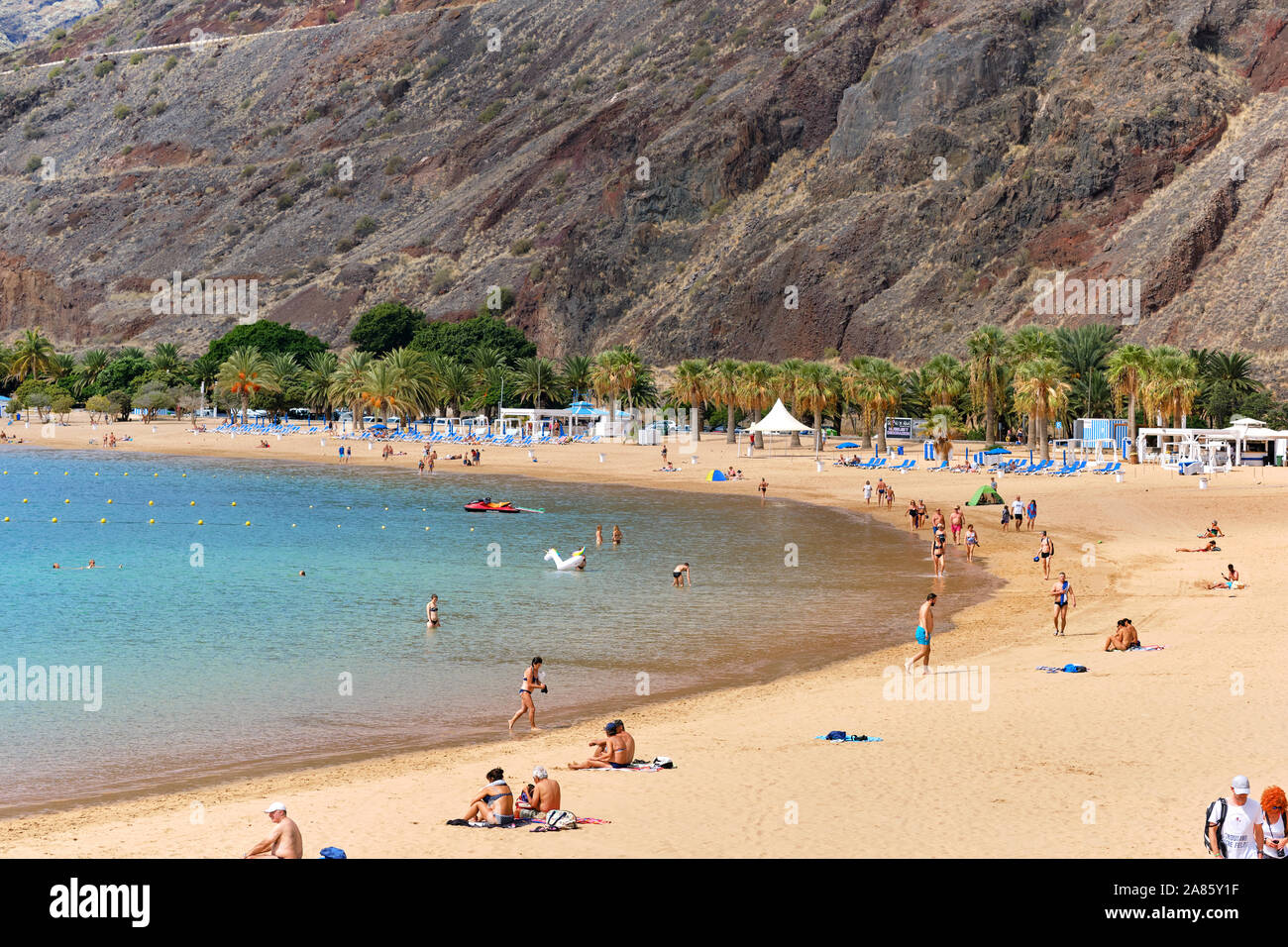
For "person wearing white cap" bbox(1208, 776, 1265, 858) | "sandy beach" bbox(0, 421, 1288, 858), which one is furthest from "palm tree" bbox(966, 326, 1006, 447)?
"person wearing white cap" bbox(1208, 776, 1265, 858)

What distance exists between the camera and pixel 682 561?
35250mm

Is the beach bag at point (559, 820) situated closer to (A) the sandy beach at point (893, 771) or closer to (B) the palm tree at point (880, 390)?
(A) the sandy beach at point (893, 771)

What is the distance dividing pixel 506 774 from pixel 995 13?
123502 millimetres

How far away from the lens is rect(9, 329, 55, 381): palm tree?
120838 millimetres

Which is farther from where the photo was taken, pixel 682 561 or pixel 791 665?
pixel 682 561

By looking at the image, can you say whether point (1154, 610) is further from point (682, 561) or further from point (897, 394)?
point (897, 394)

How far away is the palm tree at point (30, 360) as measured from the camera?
120838 mm

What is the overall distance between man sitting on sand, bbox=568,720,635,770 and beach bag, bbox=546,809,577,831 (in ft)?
7.41

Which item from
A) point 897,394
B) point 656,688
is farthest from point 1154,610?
point 897,394

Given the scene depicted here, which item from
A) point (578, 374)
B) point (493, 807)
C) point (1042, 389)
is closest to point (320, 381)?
point (578, 374)

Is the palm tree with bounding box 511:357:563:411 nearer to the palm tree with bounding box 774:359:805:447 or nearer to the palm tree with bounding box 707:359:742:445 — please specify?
the palm tree with bounding box 707:359:742:445

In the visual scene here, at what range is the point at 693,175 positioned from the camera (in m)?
132

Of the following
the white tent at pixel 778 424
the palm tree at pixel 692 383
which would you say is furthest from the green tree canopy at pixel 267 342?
the white tent at pixel 778 424

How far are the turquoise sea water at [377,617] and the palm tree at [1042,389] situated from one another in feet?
48.9
